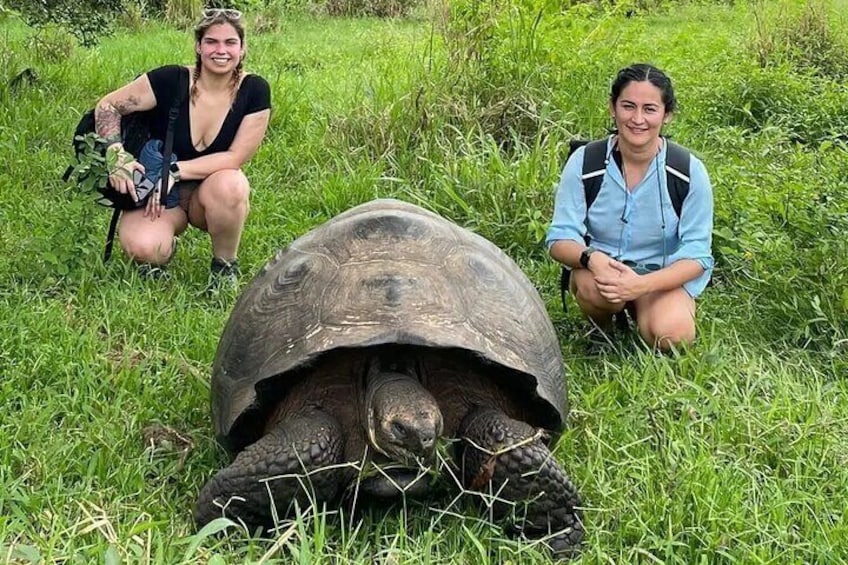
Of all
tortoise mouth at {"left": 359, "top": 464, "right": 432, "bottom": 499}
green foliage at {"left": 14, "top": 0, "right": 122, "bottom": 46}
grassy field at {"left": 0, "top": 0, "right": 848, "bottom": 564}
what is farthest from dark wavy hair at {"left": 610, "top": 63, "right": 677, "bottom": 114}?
green foliage at {"left": 14, "top": 0, "right": 122, "bottom": 46}

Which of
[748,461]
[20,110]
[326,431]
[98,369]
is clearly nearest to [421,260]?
[326,431]

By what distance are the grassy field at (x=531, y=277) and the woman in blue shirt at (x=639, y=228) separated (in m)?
0.19

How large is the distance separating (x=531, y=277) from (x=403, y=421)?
209 centimetres

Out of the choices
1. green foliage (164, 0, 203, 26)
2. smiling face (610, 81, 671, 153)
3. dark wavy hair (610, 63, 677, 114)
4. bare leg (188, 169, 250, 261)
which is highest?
dark wavy hair (610, 63, 677, 114)

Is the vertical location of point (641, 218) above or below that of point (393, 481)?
above

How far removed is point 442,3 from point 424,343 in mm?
3922

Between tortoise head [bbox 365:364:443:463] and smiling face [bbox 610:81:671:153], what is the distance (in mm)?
1468

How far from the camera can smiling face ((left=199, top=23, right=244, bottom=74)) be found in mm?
3859

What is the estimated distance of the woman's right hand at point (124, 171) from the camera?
12.4ft

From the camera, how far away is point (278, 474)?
223 centimetres

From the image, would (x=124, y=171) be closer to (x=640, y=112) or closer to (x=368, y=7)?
(x=640, y=112)

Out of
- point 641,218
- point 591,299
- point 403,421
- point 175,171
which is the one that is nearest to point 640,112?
point 641,218

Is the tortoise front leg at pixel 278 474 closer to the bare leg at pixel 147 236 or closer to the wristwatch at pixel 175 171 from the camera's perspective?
the bare leg at pixel 147 236

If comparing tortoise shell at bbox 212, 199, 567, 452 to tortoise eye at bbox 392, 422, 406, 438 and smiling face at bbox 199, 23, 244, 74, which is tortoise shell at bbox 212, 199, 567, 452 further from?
smiling face at bbox 199, 23, 244, 74
